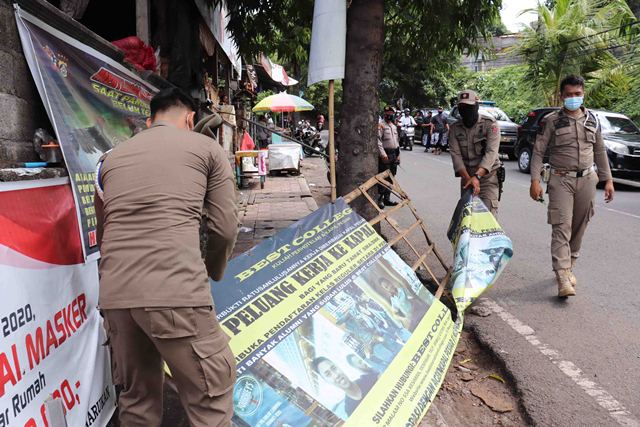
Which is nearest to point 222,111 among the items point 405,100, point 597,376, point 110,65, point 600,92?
point 110,65

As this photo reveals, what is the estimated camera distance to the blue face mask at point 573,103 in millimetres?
4746

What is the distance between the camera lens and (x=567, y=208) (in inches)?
189

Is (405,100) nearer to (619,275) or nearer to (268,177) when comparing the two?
(268,177)

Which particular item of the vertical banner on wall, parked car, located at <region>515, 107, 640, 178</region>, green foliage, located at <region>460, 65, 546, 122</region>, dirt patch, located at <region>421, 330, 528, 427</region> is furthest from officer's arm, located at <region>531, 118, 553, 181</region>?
green foliage, located at <region>460, 65, 546, 122</region>

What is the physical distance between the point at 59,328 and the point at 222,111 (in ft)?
26.3

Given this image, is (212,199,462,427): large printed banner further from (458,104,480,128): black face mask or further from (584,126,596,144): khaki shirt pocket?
(584,126,596,144): khaki shirt pocket

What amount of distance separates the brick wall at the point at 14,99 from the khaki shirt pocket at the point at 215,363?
4.58ft

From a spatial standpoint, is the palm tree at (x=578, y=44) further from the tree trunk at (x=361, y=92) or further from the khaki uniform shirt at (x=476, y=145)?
the tree trunk at (x=361, y=92)

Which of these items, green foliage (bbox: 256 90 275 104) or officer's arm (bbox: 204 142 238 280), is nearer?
officer's arm (bbox: 204 142 238 280)

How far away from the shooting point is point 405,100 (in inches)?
1428

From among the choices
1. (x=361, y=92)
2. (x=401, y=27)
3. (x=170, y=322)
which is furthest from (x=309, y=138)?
(x=170, y=322)

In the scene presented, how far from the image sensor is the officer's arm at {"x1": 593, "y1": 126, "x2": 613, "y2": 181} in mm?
4863

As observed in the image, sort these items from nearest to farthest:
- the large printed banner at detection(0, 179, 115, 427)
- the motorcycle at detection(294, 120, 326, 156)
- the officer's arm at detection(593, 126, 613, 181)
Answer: the large printed banner at detection(0, 179, 115, 427) → the officer's arm at detection(593, 126, 613, 181) → the motorcycle at detection(294, 120, 326, 156)

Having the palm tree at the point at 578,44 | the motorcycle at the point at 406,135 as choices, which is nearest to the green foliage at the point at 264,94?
the motorcycle at the point at 406,135
